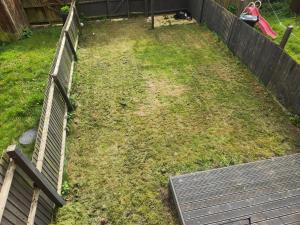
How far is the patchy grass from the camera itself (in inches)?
198

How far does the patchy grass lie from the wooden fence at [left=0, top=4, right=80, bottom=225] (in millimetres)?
380

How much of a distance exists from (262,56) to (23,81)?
762cm

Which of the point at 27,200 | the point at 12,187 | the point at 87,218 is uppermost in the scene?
the point at 12,187

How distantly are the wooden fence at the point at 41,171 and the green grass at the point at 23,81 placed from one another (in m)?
1.04

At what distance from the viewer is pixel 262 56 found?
7570 mm

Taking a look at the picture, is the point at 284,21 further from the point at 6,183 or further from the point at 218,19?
the point at 6,183

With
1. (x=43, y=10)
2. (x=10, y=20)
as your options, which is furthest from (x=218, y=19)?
(x=10, y=20)

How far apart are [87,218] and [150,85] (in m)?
4.52

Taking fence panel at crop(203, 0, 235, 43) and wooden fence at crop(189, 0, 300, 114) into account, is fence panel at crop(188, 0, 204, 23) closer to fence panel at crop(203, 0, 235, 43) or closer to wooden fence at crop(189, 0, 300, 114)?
fence panel at crop(203, 0, 235, 43)

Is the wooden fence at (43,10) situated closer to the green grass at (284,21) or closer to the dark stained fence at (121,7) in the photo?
the dark stained fence at (121,7)

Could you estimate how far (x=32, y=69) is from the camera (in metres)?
8.78

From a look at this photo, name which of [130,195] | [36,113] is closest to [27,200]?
[130,195]

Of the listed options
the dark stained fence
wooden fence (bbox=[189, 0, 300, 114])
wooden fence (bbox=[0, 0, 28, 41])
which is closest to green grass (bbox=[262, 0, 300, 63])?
wooden fence (bbox=[189, 0, 300, 114])

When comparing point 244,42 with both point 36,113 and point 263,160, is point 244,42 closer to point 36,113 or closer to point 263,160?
point 263,160
